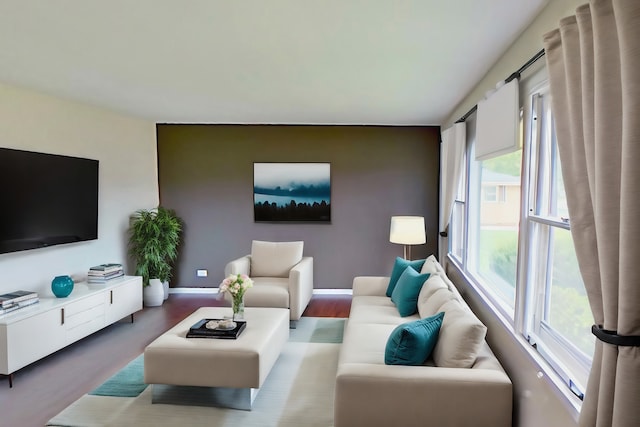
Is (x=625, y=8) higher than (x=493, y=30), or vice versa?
(x=493, y=30)

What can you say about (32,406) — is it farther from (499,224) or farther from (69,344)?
(499,224)

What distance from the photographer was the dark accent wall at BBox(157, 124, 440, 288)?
545cm

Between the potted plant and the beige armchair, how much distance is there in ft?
3.58

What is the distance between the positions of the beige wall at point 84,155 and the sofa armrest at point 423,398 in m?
3.27

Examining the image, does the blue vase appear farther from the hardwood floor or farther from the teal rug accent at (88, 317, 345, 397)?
the teal rug accent at (88, 317, 345, 397)

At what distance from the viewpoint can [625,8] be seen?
976 millimetres

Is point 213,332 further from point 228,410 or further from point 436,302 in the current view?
point 436,302

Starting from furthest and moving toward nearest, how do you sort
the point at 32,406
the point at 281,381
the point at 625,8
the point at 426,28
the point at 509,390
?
the point at 281,381
the point at 32,406
the point at 426,28
the point at 509,390
the point at 625,8

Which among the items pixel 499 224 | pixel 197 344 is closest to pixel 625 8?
pixel 499 224

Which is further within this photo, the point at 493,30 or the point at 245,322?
the point at 245,322

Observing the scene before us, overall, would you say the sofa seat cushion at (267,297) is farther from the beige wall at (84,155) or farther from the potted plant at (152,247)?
the beige wall at (84,155)

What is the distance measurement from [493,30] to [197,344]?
2.75 m

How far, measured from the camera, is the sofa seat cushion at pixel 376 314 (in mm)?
3224

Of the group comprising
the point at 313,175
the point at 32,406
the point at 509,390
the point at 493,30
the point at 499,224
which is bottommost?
the point at 32,406
